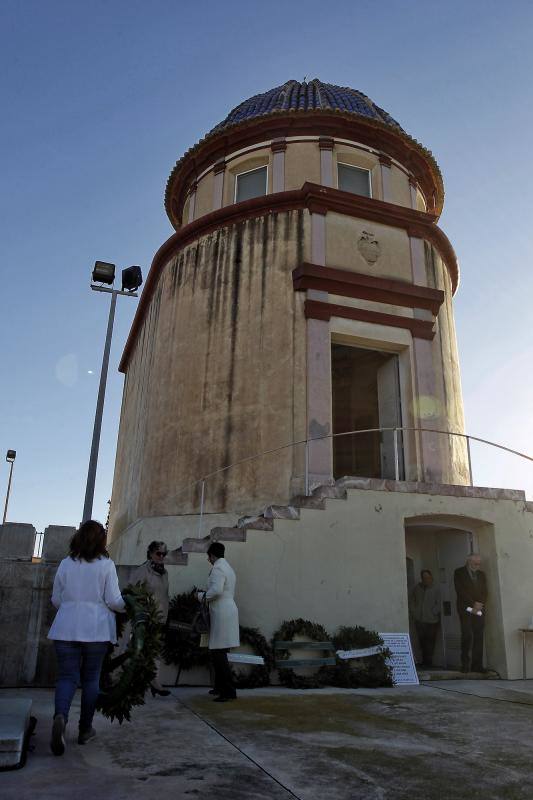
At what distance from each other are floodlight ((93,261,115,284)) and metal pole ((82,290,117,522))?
0.89ft

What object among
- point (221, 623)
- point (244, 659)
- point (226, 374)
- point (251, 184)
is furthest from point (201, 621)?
point (251, 184)

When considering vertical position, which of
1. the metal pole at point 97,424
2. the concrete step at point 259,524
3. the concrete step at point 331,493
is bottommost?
the concrete step at point 259,524

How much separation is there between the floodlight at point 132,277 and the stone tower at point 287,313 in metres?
1.87

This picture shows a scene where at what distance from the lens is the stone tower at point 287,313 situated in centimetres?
1191

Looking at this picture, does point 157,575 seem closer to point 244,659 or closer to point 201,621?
point 201,621

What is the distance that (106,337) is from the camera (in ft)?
37.8

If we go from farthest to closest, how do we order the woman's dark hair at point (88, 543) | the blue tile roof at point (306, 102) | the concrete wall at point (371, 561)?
the blue tile roof at point (306, 102)
the concrete wall at point (371, 561)
the woman's dark hair at point (88, 543)

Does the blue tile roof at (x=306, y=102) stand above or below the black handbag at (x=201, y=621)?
above

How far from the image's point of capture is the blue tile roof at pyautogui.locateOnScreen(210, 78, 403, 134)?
51.0 feet

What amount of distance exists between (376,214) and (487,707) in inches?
409

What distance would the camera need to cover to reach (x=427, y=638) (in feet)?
35.2

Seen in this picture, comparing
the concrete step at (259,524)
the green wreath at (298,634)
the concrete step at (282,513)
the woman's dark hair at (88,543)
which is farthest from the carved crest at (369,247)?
the woman's dark hair at (88,543)

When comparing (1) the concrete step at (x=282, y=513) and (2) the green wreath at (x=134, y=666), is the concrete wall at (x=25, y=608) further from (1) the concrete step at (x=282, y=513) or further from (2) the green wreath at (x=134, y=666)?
(2) the green wreath at (x=134, y=666)

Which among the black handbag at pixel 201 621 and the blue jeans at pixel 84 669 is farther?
the black handbag at pixel 201 621
